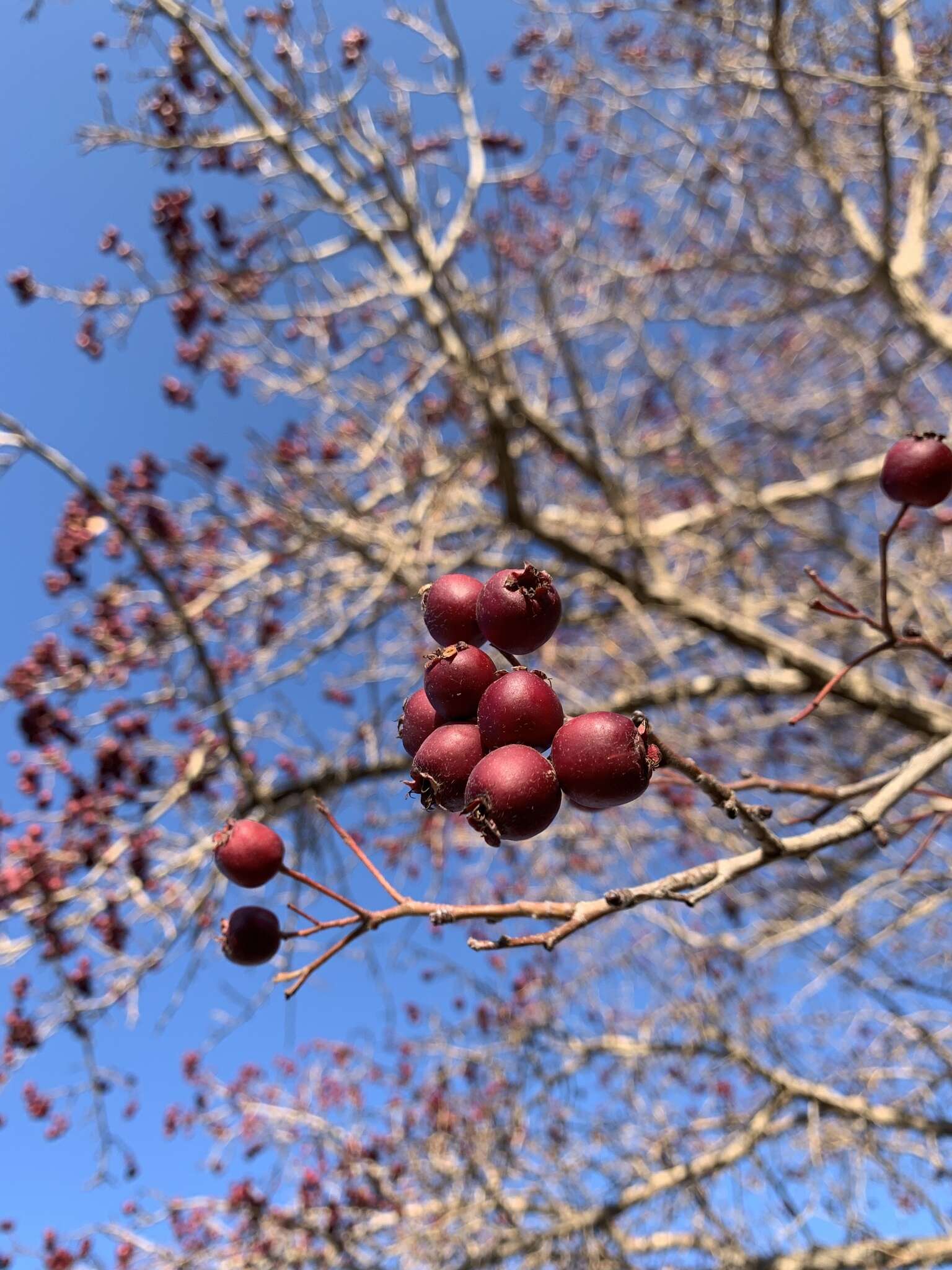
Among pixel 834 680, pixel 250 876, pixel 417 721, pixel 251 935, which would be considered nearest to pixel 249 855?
pixel 250 876

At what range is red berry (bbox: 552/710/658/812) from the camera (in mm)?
1052

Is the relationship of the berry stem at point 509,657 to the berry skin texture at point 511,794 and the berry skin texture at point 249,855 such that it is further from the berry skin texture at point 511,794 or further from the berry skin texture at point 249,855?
the berry skin texture at point 249,855

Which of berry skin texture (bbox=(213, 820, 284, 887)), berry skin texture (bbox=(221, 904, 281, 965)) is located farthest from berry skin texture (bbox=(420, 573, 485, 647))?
berry skin texture (bbox=(221, 904, 281, 965))

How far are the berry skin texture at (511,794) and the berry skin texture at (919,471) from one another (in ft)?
3.69

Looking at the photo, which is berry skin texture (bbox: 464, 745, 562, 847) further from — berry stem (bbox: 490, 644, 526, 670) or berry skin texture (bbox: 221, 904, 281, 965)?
berry skin texture (bbox: 221, 904, 281, 965)

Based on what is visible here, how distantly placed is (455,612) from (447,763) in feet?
0.84

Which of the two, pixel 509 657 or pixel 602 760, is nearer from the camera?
pixel 602 760

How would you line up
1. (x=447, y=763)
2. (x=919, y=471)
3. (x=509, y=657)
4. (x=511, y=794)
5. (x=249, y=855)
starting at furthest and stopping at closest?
(x=919, y=471) < (x=249, y=855) < (x=509, y=657) < (x=447, y=763) < (x=511, y=794)

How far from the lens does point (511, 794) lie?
3.40ft

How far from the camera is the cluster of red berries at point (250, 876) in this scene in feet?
4.83

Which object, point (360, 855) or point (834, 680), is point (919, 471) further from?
point (360, 855)

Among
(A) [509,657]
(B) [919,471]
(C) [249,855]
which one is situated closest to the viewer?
(A) [509,657]

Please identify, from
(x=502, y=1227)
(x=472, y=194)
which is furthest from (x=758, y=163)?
(x=502, y=1227)

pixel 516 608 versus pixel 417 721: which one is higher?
pixel 516 608
